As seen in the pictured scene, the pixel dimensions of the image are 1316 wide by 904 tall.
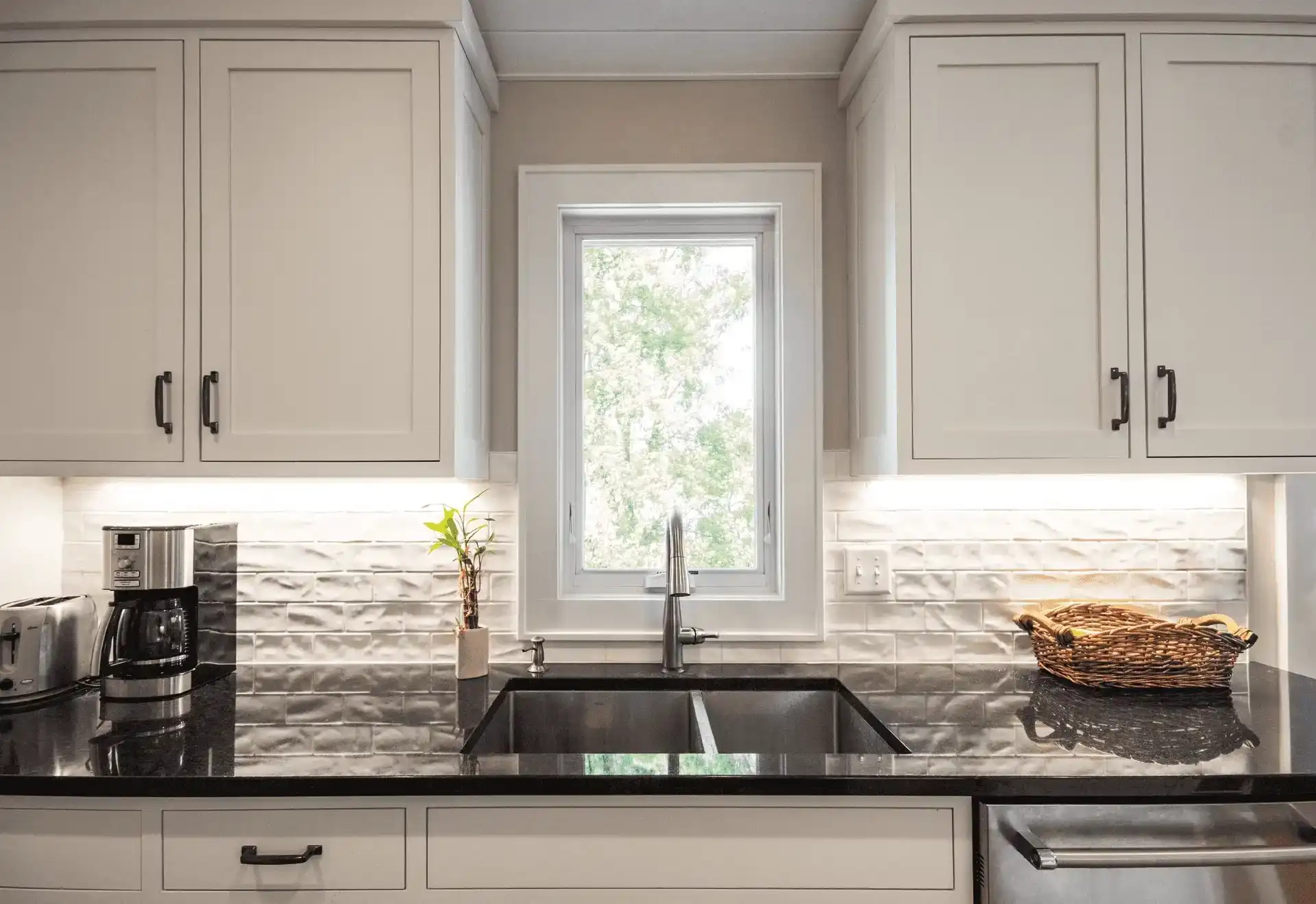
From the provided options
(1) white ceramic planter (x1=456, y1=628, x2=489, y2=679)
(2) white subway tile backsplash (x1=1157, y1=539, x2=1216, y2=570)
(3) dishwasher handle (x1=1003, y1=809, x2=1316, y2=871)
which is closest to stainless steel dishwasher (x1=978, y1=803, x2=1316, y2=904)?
(3) dishwasher handle (x1=1003, y1=809, x2=1316, y2=871)

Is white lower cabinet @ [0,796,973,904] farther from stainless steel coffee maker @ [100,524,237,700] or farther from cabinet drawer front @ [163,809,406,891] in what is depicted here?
stainless steel coffee maker @ [100,524,237,700]

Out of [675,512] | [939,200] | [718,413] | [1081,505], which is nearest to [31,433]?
[675,512]

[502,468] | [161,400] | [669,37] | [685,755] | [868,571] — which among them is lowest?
[685,755]

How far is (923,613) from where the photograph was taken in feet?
6.62

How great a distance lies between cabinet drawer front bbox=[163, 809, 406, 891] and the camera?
129 centimetres

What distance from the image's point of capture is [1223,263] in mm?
1676

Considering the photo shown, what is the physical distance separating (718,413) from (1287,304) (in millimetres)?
1199

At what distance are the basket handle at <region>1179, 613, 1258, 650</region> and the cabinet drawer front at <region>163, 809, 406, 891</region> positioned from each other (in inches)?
64.7

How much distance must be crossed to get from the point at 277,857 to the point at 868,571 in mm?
1348

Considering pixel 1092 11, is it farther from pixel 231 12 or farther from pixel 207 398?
pixel 207 398

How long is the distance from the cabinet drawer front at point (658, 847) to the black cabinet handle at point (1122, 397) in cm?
90

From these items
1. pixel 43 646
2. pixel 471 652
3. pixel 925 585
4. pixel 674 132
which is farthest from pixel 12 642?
pixel 925 585

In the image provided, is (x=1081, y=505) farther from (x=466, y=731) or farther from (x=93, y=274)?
(x=93, y=274)

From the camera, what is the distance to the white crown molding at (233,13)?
1.65 metres
